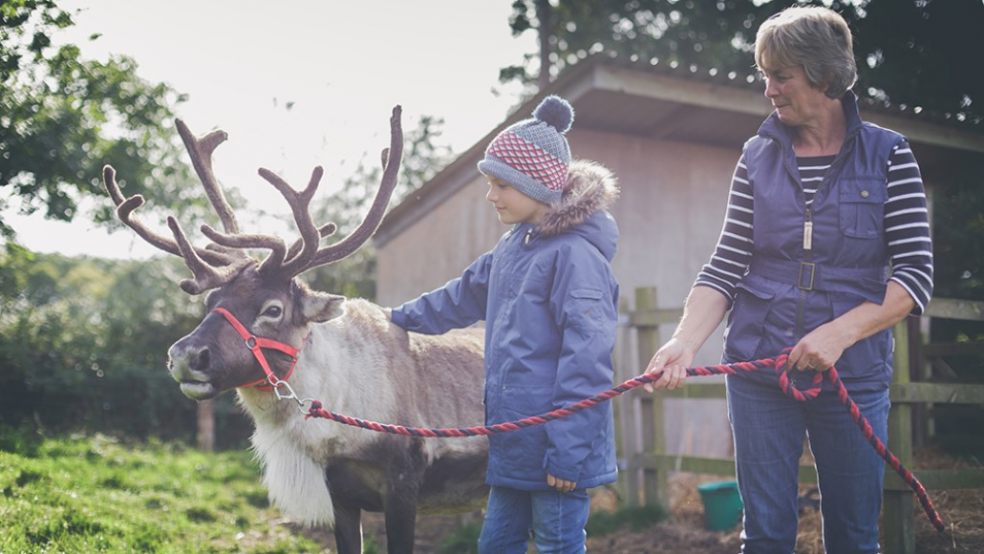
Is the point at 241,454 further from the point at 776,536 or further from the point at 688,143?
the point at 776,536

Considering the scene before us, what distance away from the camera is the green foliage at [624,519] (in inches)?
252

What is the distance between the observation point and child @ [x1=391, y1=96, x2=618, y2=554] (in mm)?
3162

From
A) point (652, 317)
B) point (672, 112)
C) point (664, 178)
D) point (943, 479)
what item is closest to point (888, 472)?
point (943, 479)

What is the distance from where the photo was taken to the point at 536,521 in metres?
3.23

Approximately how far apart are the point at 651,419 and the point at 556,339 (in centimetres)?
389

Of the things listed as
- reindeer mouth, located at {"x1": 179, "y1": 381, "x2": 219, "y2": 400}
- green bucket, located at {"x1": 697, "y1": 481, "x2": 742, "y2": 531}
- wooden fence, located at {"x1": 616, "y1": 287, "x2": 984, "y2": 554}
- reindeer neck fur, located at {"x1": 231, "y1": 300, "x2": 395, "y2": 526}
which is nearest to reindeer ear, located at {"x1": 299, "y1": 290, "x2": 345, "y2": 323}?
reindeer neck fur, located at {"x1": 231, "y1": 300, "x2": 395, "y2": 526}

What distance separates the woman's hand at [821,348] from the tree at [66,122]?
4692mm

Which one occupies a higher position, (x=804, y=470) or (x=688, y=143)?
(x=688, y=143)

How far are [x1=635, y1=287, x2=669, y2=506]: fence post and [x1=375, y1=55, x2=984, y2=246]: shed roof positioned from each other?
1.88m

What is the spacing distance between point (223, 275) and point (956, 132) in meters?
7.98

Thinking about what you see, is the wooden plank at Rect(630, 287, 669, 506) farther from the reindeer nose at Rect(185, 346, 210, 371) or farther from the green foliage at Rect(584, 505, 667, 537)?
the reindeer nose at Rect(185, 346, 210, 371)

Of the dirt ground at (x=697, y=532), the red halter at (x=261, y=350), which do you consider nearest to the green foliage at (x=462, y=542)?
the dirt ground at (x=697, y=532)

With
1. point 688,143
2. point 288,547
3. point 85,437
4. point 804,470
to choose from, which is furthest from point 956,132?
point 85,437

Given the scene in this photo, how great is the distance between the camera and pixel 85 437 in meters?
9.62
